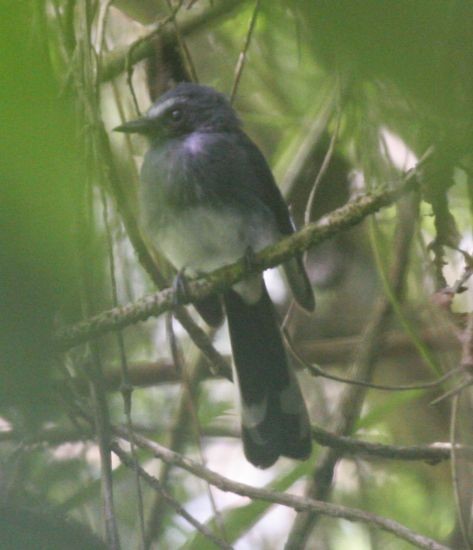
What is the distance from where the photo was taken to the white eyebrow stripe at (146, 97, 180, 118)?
2.81 meters

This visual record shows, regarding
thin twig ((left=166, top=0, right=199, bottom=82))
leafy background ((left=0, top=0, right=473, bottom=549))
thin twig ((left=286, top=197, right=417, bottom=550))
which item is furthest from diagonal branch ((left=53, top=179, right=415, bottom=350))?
thin twig ((left=166, top=0, right=199, bottom=82))

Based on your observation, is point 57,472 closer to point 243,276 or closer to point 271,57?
point 243,276

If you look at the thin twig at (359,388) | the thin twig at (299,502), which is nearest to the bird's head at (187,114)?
the thin twig at (359,388)

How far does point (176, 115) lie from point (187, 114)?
4 centimetres

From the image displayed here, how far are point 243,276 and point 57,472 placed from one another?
1029 millimetres

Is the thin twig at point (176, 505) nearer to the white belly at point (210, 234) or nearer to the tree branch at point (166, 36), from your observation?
the white belly at point (210, 234)

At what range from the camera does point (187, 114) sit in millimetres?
2902

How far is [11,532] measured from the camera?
0.48 metres

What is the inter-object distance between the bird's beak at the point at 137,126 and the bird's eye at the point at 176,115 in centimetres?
12

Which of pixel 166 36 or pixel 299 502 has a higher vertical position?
pixel 166 36

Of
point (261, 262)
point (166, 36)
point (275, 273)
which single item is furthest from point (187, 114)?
point (261, 262)

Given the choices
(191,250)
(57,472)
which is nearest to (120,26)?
(191,250)

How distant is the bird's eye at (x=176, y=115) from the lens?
113 inches

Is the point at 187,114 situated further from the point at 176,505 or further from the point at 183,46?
the point at 176,505
